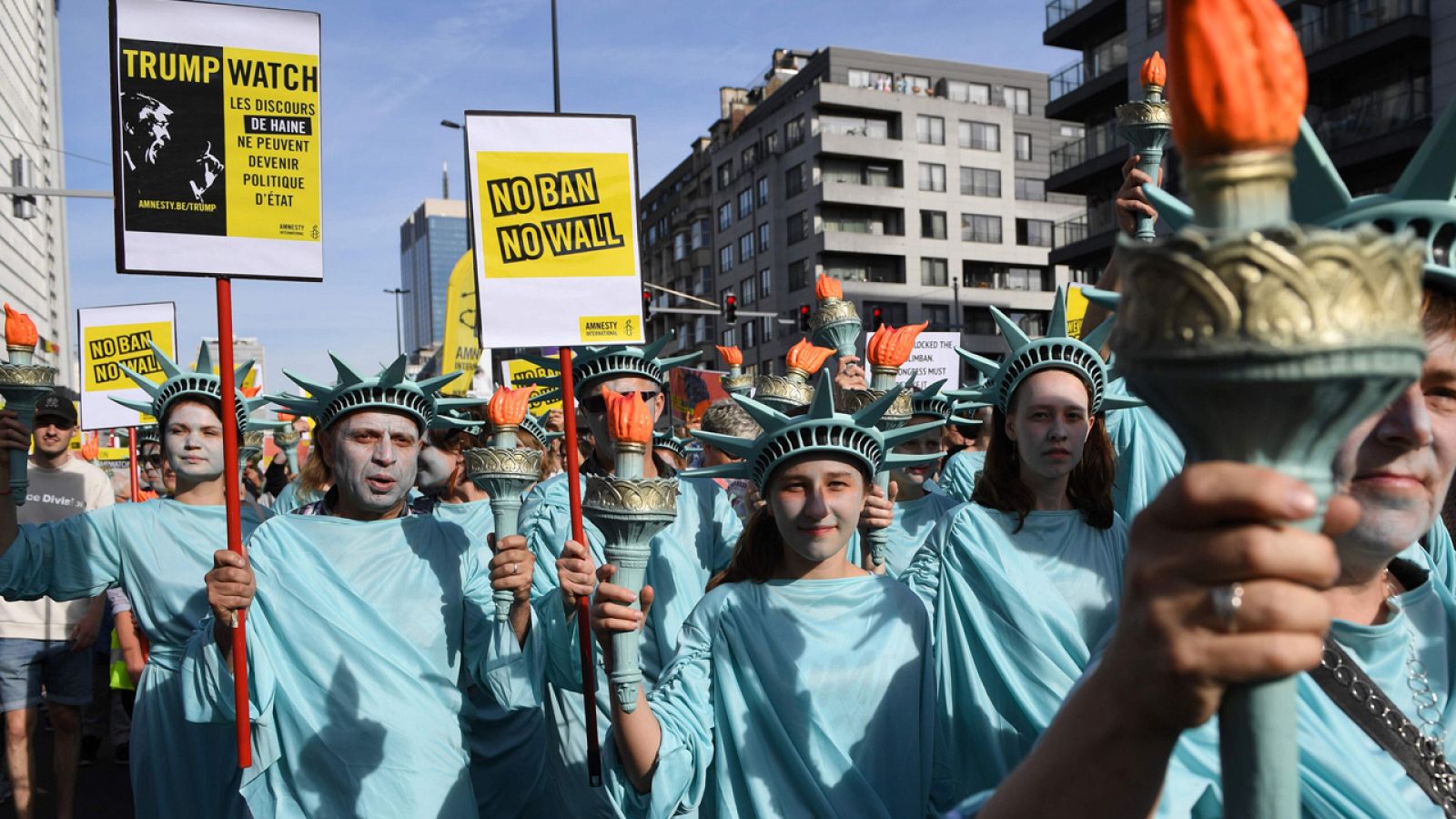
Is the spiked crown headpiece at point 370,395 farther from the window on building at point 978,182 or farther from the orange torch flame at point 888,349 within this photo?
the window on building at point 978,182

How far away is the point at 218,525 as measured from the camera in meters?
5.69


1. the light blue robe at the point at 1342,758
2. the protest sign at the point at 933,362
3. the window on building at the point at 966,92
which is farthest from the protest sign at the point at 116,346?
the window on building at the point at 966,92

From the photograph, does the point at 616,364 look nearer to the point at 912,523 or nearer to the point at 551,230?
the point at 551,230

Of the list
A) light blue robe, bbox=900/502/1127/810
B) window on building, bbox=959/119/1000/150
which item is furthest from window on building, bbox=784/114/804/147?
light blue robe, bbox=900/502/1127/810

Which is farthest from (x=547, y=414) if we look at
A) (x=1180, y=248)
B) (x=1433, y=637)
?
(x=1180, y=248)

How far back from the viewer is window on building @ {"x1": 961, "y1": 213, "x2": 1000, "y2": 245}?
6419 cm

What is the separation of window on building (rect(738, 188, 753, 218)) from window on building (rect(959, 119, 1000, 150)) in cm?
1219

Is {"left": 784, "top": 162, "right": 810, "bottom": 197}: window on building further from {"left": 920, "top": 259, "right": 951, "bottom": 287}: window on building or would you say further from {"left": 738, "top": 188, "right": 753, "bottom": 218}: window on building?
{"left": 920, "top": 259, "right": 951, "bottom": 287}: window on building

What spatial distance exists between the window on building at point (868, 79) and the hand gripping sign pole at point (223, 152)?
204 ft

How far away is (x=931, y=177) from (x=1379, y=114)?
37834mm

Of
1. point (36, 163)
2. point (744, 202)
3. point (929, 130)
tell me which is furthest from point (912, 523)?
point (744, 202)

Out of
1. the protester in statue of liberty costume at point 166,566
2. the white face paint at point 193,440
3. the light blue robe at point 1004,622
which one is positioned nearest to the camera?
the light blue robe at point 1004,622

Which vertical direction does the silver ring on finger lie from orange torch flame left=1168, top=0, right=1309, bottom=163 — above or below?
below

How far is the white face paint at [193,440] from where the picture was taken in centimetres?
580
